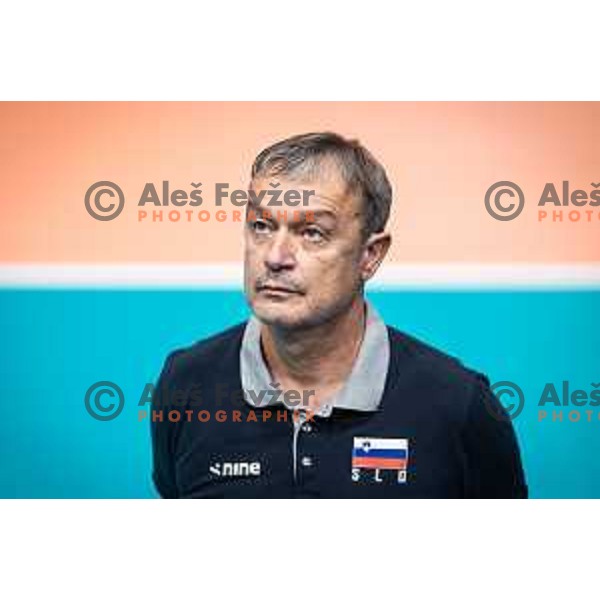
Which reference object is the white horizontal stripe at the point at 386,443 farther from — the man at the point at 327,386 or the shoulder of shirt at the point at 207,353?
the shoulder of shirt at the point at 207,353

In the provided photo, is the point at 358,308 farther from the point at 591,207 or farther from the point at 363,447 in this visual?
the point at 591,207

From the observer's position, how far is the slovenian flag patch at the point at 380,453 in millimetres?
2809

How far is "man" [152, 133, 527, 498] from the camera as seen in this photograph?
108 inches

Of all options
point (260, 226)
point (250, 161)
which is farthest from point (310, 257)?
point (250, 161)

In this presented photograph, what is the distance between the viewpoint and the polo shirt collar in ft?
9.21

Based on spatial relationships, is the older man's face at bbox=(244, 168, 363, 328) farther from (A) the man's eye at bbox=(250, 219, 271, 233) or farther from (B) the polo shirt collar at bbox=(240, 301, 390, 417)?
(B) the polo shirt collar at bbox=(240, 301, 390, 417)

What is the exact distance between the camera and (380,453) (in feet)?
9.25

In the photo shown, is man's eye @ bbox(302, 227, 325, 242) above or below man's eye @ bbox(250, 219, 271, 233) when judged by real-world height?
below

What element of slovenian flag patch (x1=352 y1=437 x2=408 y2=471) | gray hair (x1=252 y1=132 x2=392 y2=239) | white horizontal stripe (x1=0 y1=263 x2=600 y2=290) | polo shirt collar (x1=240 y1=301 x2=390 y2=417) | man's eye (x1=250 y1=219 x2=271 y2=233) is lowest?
slovenian flag patch (x1=352 y1=437 x2=408 y2=471)

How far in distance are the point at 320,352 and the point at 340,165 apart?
2.01ft

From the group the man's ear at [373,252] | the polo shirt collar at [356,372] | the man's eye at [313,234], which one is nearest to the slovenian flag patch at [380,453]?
the polo shirt collar at [356,372]

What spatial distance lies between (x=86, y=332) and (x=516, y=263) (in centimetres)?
149

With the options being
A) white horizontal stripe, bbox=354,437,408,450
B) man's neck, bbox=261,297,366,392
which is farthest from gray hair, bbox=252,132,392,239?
white horizontal stripe, bbox=354,437,408,450

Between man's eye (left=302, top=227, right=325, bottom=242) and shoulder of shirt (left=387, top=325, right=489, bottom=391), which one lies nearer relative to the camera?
man's eye (left=302, top=227, right=325, bottom=242)
